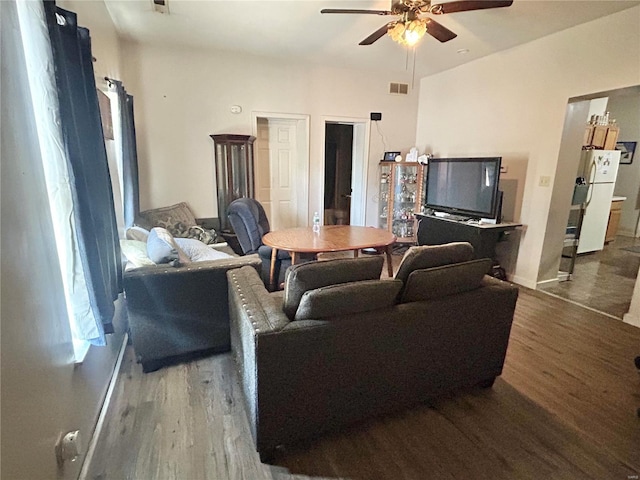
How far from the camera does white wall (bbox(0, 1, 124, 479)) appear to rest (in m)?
1.00

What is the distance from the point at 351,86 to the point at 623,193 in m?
5.84

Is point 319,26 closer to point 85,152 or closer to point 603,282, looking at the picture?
point 85,152

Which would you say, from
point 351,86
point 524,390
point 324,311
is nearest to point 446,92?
point 351,86

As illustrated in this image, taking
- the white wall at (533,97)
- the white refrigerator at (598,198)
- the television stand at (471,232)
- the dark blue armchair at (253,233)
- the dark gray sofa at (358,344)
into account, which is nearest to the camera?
the dark gray sofa at (358,344)

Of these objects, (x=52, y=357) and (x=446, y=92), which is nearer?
(x=52, y=357)

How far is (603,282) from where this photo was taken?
4.09 metres

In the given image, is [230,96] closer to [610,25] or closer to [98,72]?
[98,72]

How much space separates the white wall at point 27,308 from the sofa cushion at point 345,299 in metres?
0.96

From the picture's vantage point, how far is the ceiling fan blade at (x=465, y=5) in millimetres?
2240

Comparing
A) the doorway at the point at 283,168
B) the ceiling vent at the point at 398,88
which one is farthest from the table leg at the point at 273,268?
the ceiling vent at the point at 398,88

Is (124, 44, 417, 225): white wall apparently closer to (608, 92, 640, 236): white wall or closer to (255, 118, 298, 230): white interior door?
(255, 118, 298, 230): white interior door

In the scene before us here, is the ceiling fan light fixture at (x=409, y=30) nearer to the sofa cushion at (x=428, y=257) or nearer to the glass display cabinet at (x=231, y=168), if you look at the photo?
the sofa cushion at (x=428, y=257)

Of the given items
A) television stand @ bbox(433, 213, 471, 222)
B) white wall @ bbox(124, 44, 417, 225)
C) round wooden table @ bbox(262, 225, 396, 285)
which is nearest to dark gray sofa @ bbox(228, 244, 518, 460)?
round wooden table @ bbox(262, 225, 396, 285)

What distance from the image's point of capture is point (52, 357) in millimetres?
1280
